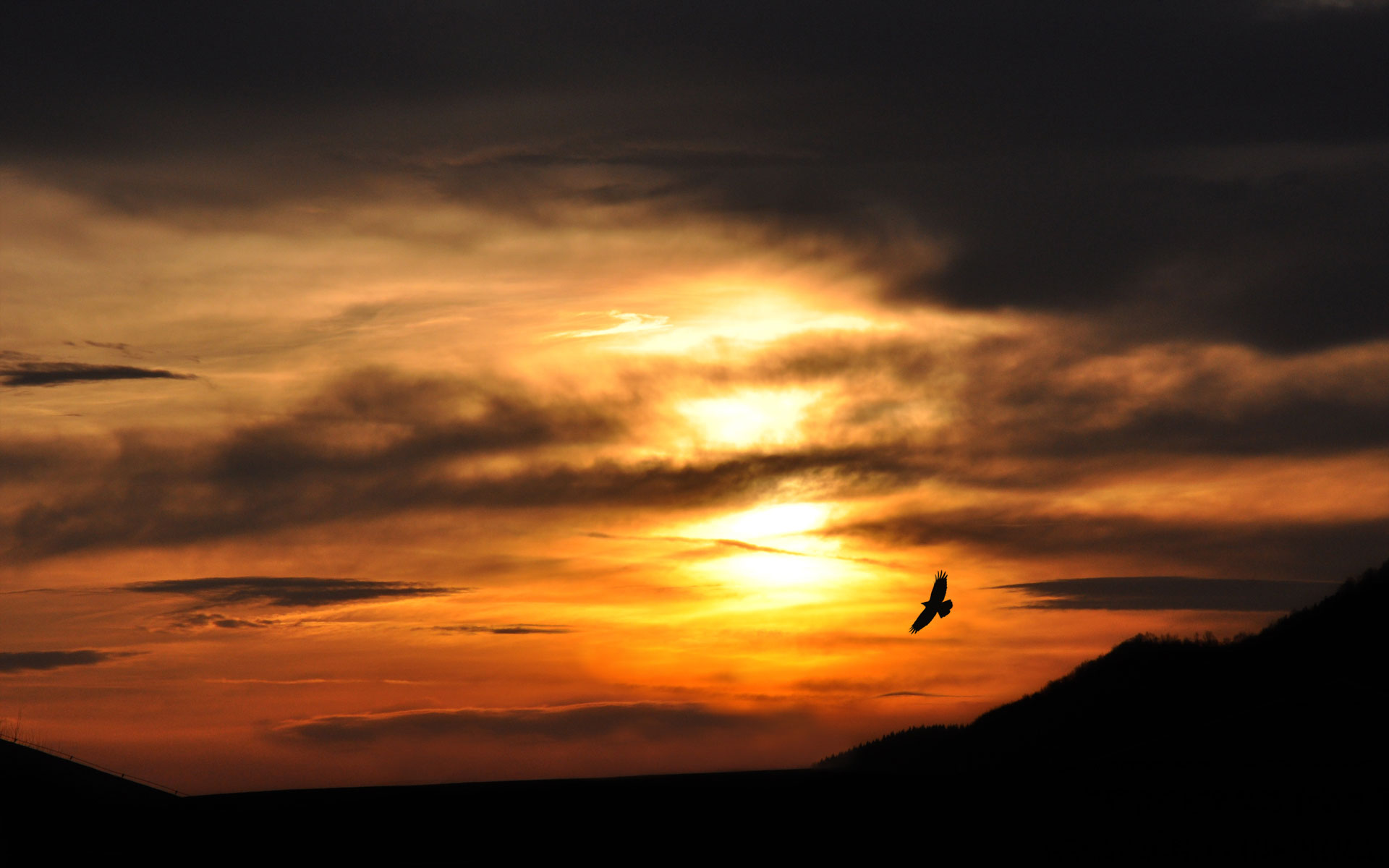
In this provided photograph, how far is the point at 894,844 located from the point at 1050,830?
955 cm

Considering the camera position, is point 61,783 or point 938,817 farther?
point 61,783

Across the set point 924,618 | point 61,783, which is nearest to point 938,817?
point 924,618

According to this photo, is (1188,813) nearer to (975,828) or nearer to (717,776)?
(975,828)

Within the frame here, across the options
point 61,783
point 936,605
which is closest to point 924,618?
point 936,605

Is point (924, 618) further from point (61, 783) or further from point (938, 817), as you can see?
point (61, 783)

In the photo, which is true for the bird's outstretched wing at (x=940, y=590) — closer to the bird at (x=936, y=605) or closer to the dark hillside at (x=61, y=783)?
the bird at (x=936, y=605)

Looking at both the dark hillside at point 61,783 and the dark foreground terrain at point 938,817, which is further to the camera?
the dark hillside at point 61,783

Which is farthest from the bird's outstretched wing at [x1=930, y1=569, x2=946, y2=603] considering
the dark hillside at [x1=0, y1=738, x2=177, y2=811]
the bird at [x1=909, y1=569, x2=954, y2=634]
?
the dark hillside at [x1=0, y1=738, x2=177, y2=811]

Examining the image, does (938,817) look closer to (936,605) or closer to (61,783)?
(936,605)

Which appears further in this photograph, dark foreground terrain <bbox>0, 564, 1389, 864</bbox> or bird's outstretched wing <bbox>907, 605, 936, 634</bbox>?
bird's outstretched wing <bbox>907, 605, 936, 634</bbox>

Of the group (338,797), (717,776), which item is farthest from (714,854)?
(717,776)

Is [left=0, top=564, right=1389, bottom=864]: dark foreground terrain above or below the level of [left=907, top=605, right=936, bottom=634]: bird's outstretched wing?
below

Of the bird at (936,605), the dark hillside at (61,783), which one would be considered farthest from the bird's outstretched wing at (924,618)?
the dark hillside at (61,783)

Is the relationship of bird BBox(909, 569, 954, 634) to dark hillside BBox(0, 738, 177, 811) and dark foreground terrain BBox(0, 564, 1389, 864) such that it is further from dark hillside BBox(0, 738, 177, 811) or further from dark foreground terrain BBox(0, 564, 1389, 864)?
dark hillside BBox(0, 738, 177, 811)
